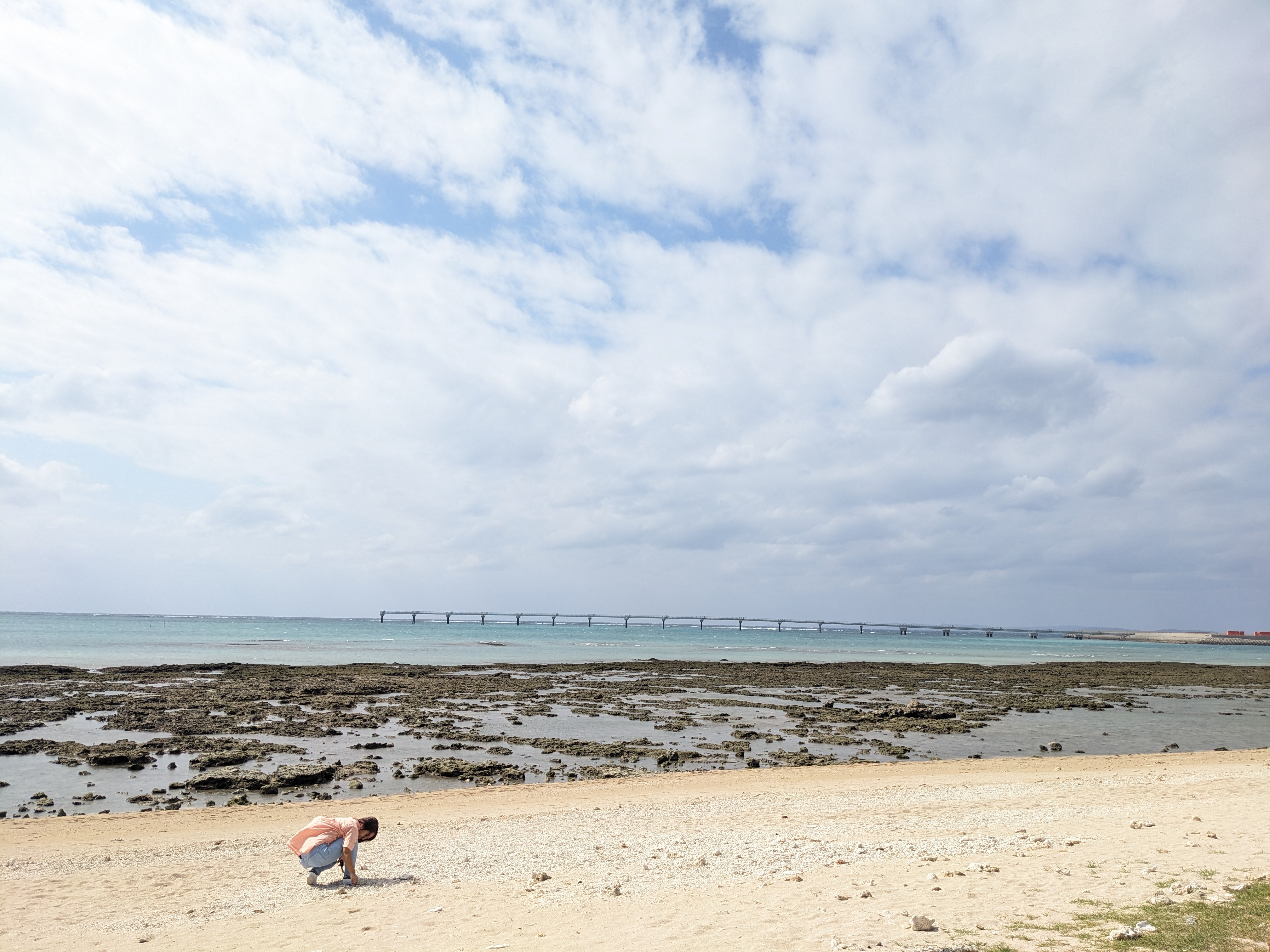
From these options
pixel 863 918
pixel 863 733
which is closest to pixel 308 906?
pixel 863 918

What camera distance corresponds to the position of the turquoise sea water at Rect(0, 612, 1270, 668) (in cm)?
6812

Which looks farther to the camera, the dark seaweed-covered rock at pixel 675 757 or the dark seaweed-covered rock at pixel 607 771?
the dark seaweed-covered rock at pixel 675 757

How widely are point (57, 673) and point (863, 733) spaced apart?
154 ft

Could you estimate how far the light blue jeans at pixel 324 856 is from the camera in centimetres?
1068

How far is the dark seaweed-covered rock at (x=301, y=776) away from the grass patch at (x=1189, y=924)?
1703 centimetres

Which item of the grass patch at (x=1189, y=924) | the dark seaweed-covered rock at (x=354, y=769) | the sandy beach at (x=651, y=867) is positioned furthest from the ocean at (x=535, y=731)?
the grass patch at (x=1189, y=924)

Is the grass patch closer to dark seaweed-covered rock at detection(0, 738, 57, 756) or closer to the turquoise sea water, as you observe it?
dark seaweed-covered rock at detection(0, 738, 57, 756)

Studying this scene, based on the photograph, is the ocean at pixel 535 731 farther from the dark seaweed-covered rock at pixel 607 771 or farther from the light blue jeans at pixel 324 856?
the light blue jeans at pixel 324 856

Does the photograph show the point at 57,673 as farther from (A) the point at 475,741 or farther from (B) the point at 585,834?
(B) the point at 585,834

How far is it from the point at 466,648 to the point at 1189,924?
A: 301ft

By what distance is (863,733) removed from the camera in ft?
91.4

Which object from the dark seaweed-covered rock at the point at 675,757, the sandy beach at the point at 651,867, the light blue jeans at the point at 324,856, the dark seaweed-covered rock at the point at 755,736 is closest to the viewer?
the sandy beach at the point at 651,867

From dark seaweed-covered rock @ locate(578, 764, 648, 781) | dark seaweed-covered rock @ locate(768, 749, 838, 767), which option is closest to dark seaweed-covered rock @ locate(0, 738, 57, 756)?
dark seaweed-covered rock @ locate(578, 764, 648, 781)

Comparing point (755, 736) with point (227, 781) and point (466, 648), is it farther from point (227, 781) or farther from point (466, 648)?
point (466, 648)
